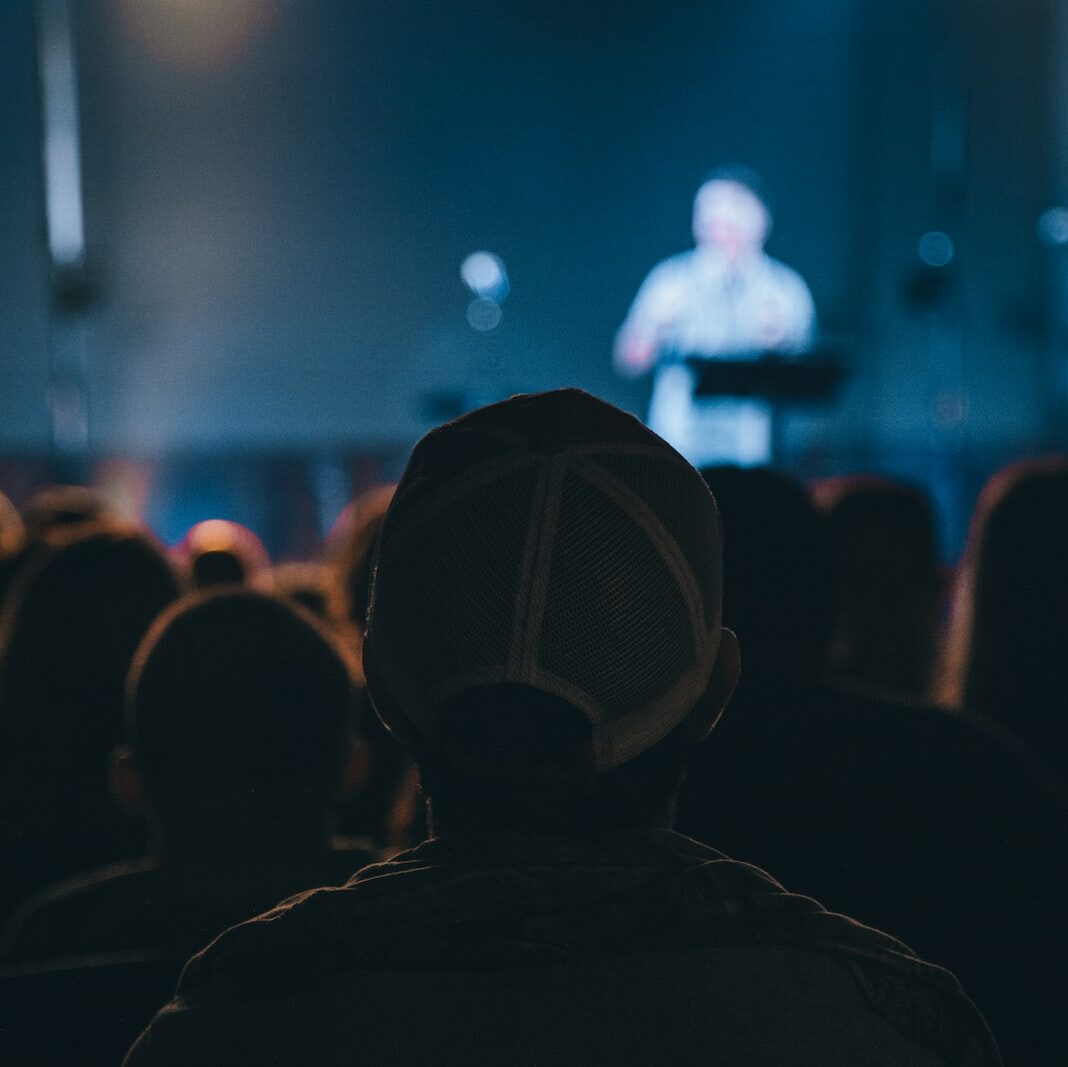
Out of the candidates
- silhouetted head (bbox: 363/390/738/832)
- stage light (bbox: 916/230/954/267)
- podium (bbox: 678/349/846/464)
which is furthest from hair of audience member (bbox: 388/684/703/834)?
stage light (bbox: 916/230/954/267)

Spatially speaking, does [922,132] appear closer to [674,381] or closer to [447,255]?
[674,381]

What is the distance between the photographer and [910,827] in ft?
4.46

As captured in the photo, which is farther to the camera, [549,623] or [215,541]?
[215,541]

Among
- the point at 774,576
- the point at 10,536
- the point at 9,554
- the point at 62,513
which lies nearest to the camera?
the point at 774,576

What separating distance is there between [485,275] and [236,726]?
27.9ft

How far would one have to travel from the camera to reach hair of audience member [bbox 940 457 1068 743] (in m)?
1.83

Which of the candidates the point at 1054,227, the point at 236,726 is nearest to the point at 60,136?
the point at 1054,227

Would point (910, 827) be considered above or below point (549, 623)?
below

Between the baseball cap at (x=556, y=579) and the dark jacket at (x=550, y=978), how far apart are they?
0.10 metres

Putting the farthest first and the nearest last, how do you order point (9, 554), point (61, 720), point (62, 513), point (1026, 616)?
point (62, 513) < point (9, 554) < point (61, 720) < point (1026, 616)

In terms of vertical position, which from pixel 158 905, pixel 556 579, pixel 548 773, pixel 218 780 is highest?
pixel 556 579

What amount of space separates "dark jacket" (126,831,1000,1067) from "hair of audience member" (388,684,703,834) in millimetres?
51

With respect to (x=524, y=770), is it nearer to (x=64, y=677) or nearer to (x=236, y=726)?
(x=236, y=726)

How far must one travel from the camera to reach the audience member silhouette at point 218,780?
146 cm
